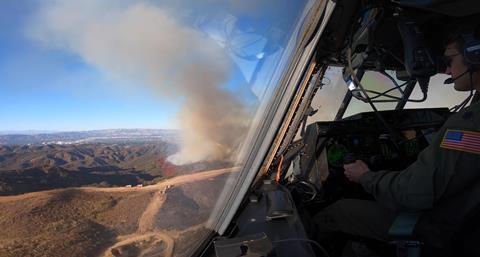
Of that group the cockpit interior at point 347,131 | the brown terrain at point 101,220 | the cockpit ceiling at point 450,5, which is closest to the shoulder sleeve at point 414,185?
the cockpit interior at point 347,131

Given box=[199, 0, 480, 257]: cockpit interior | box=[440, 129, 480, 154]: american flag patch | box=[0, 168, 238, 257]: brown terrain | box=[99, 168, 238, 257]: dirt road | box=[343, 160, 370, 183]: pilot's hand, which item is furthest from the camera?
box=[343, 160, 370, 183]: pilot's hand

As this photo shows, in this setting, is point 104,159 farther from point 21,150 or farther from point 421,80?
point 421,80

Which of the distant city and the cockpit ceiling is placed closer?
the distant city

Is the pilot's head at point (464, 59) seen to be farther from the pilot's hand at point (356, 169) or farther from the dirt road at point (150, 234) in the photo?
the dirt road at point (150, 234)

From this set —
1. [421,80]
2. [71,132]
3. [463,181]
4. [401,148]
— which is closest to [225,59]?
[71,132]

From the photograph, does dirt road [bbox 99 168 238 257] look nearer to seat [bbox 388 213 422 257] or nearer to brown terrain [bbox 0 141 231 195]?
brown terrain [bbox 0 141 231 195]

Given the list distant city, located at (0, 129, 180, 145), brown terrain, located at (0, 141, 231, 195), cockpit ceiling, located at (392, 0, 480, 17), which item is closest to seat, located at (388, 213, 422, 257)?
cockpit ceiling, located at (392, 0, 480, 17)

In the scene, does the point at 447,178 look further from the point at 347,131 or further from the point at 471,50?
the point at 347,131
